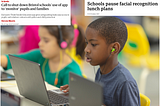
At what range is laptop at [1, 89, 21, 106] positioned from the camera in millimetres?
1165

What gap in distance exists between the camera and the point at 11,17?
1.56 metres

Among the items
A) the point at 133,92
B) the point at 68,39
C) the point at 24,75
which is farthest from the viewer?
the point at 68,39

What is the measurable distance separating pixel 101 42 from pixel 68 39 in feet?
2.00

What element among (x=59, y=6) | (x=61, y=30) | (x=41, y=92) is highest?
(x=59, y=6)

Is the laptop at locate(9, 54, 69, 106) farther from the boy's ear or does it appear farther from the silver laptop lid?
the boy's ear

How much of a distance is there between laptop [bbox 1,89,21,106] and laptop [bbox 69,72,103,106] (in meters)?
0.41

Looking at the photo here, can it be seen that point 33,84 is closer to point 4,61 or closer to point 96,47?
point 96,47

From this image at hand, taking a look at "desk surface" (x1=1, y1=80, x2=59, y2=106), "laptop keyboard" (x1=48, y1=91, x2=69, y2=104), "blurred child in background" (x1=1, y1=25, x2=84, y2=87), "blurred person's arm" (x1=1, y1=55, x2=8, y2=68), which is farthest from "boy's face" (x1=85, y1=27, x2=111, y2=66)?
"blurred person's arm" (x1=1, y1=55, x2=8, y2=68)

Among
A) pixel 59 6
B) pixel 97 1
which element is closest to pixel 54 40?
pixel 59 6

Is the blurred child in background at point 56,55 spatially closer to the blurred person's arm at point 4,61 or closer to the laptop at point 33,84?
the blurred person's arm at point 4,61

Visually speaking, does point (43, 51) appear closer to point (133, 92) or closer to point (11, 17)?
point (11, 17)

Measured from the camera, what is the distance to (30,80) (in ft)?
3.41

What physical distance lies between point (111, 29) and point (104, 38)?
5cm

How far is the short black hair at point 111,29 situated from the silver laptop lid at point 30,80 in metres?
0.29
